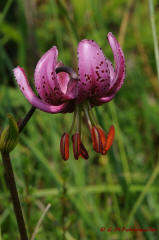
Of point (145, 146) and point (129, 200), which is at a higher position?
point (129, 200)

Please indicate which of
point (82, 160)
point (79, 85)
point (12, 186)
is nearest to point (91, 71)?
point (79, 85)

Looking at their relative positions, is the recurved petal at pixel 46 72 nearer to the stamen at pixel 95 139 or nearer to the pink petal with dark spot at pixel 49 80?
the pink petal with dark spot at pixel 49 80

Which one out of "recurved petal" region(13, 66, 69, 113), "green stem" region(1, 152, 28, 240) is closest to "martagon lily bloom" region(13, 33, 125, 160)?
"recurved petal" region(13, 66, 69, 113)

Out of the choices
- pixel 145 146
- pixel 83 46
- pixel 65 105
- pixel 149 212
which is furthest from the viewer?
pixel 145 146

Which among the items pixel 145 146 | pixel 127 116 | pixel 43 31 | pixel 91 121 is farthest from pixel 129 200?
pixel 43 31

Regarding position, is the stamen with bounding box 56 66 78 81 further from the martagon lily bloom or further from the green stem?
the green stem

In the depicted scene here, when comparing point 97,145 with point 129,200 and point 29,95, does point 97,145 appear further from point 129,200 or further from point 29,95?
point 129,200

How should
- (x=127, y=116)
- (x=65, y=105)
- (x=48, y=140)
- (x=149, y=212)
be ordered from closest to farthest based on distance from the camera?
(x=65, y=105) → (x=149, y=212) → (x=48, y=140) → (x=127, y=116)
